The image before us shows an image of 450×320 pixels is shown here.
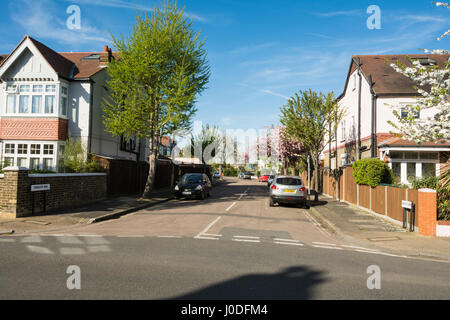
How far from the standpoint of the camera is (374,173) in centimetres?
1475

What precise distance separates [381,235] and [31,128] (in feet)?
59.3

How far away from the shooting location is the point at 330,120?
24031 millimetres

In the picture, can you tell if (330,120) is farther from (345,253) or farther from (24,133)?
(24,133)

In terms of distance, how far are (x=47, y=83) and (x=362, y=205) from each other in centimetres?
1795

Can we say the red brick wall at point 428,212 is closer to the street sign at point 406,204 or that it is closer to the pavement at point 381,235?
the pavement at point 381,235

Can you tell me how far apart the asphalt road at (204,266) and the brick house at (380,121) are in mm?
9970

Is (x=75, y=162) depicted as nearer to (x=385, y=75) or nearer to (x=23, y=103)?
(x=23, y=103)

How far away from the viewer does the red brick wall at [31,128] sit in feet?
61.5

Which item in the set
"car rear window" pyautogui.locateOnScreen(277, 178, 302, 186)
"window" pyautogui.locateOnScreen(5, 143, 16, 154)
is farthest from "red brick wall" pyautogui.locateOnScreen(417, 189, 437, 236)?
"window" pyautogui.locateOnScreen(5, 143, 16, 154)

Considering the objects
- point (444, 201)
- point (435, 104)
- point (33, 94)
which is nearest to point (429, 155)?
point (435, 104)

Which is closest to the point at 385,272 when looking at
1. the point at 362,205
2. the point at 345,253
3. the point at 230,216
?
the point at 345,253

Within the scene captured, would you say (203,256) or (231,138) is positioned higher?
(231,138)

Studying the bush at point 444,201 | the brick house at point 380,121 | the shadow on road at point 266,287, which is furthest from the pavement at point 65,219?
the brick house at point 380,121

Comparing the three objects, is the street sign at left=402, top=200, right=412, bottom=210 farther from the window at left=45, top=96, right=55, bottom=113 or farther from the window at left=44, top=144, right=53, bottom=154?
the window at left=45, top=96, right=55, bottom=113
